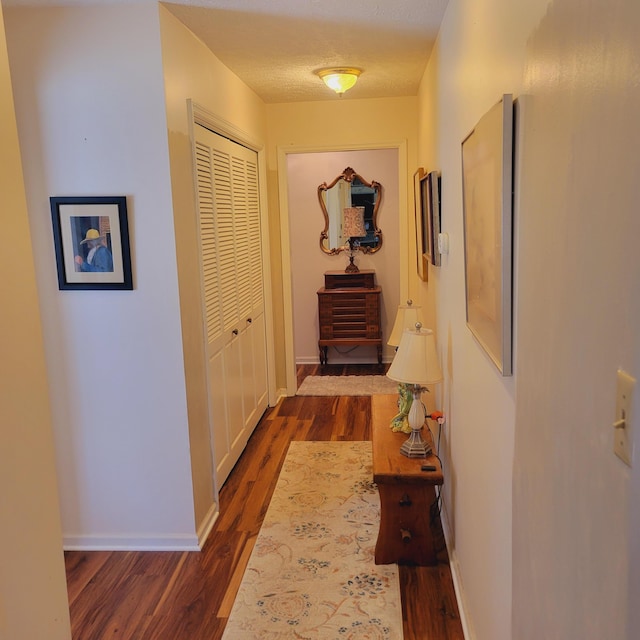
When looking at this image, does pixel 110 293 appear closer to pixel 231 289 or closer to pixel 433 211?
pixel 231 289

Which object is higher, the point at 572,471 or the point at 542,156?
the point at 542,156

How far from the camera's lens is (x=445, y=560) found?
8.32 feet

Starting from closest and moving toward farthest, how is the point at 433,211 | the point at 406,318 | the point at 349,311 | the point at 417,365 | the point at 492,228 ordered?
the point at 492,228, the point at 417,365, the point at 433,211, the point at 406,318, the point at 349,311

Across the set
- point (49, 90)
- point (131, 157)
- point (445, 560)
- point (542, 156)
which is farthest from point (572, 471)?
point (49, 90)

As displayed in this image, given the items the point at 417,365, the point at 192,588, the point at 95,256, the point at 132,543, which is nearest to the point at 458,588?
the point at 417,365

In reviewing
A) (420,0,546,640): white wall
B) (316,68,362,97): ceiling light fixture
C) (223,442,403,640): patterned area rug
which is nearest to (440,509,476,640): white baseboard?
(420,0,546,640): white wall

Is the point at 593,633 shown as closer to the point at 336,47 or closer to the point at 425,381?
the point at 425,381

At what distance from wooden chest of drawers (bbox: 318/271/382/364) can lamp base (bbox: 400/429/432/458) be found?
3.17 meters

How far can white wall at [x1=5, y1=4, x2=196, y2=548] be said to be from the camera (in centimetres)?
239

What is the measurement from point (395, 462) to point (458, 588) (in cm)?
55

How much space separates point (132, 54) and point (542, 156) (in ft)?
6.60

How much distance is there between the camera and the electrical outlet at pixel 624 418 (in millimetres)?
631

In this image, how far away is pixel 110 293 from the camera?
2533mm

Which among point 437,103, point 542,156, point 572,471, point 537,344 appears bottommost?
point 572,471
